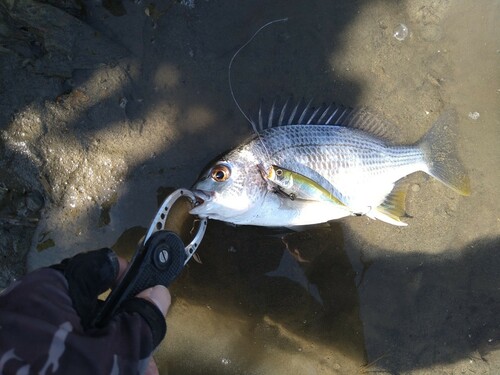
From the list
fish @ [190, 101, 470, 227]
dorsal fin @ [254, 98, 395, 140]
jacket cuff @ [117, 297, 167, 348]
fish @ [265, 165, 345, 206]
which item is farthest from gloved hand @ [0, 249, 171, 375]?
dorsal fin @ [254, 98, 395, 140]

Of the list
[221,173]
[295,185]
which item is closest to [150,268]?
[221,173]

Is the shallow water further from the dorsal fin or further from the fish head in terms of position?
the fish head

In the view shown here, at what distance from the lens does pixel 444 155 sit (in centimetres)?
340

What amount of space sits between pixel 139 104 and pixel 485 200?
10.5 ft

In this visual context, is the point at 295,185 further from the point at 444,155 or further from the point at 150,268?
the point at 444,155

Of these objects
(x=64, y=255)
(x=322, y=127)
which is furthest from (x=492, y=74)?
(x=64, y=255)

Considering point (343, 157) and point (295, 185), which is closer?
point (295, 185)

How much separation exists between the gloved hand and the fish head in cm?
71

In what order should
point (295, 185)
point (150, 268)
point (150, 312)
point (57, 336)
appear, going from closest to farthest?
point (57, 336) → point (150, 312) → point (150, 268) → point (295, 185)

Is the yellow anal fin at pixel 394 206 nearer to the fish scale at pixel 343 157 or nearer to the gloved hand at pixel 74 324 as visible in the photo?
the fish scale at pixel 343 157

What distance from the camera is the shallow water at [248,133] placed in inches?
128

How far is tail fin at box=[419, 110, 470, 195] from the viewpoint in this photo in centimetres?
338

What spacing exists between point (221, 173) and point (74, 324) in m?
1.40

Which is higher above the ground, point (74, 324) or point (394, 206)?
point (394, 206)
